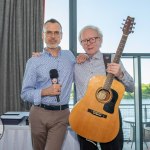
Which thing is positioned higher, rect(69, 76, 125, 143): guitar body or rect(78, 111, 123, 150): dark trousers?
rect(69, 76, 125, 143): guitar body

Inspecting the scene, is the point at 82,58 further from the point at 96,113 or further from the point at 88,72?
the point at 96,113

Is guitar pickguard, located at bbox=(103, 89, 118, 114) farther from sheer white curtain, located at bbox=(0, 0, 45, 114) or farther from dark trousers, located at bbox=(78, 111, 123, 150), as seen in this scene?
sheer white curtain, located at bbox=(0, 0, 45, 114)

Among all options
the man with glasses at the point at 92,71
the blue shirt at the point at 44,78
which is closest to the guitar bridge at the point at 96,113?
the man with glasses at the point at 92,71

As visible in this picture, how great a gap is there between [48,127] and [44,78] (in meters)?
0.39

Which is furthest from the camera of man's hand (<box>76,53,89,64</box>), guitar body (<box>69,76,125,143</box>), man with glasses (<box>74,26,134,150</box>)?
man's hand (<box>76,53,89,64</box>)

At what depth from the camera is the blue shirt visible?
1971 mm

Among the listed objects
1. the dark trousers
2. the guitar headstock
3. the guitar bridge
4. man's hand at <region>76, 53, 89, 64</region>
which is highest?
the guitar headstock

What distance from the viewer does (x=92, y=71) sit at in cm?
198

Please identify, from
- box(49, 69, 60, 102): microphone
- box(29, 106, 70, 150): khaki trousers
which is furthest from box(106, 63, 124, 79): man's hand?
box(29, 106, 70, 150): khaki trousers

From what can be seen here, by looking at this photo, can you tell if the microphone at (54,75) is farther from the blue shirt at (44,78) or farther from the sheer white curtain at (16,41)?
the sheer white curtain at (16,41)

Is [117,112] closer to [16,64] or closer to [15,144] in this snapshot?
[15,144]

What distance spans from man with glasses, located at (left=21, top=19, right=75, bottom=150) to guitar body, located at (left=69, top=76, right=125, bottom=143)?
0.19m

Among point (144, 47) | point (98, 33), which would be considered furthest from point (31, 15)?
point (144, 47)

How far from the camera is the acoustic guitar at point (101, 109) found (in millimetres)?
1768
